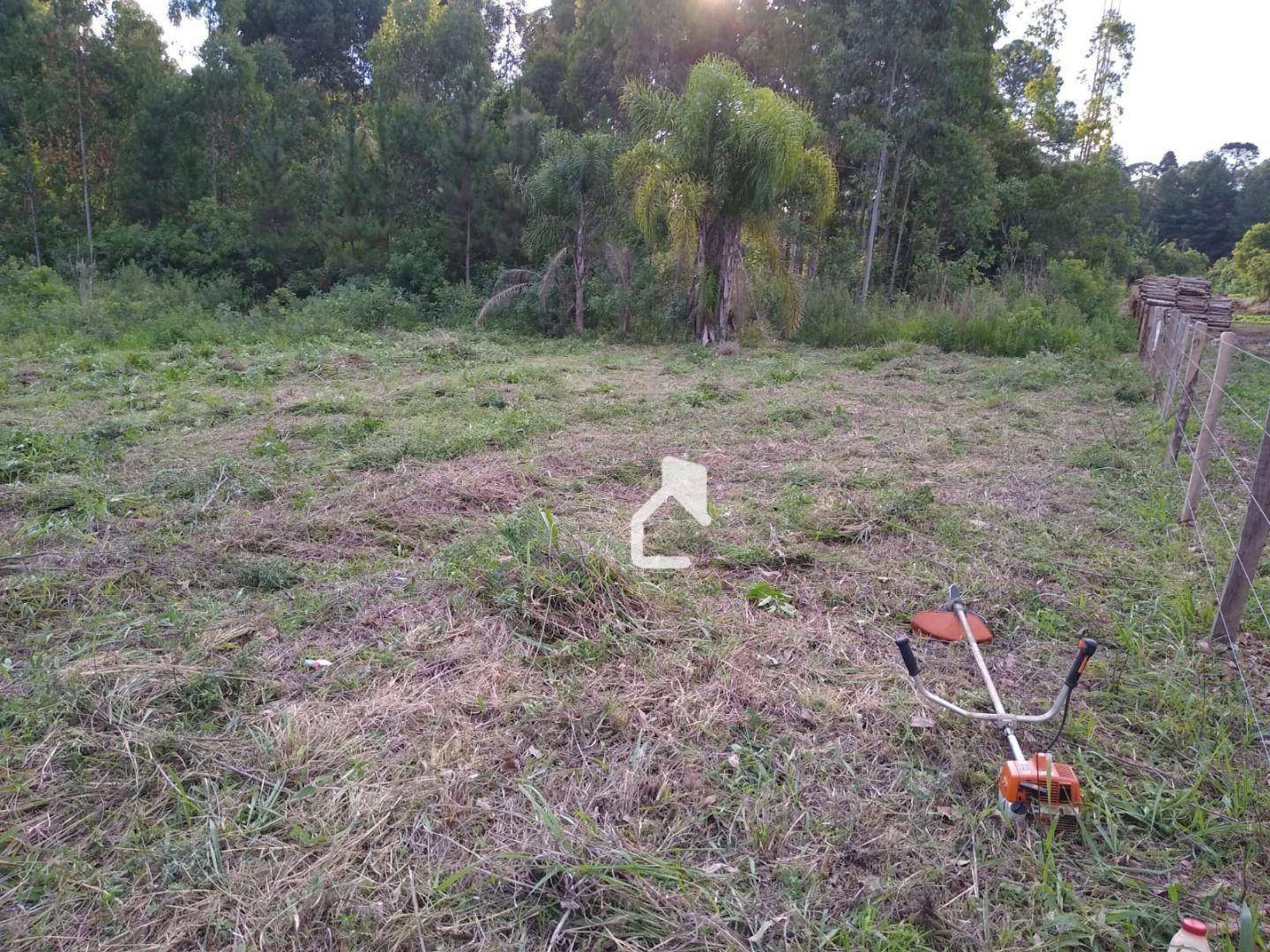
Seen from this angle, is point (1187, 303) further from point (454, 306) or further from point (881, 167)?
point (454, 306)

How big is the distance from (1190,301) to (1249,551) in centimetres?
872

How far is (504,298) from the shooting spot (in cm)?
1252

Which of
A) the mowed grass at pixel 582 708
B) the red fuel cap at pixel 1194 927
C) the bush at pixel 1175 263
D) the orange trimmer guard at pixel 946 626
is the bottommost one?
the mowed grass at pixel 582 708

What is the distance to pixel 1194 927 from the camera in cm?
142

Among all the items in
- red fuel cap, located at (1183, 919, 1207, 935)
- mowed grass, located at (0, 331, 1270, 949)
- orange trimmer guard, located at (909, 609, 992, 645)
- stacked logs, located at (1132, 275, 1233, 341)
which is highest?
stacked logs, located at (1132, 275, 1233, 341)

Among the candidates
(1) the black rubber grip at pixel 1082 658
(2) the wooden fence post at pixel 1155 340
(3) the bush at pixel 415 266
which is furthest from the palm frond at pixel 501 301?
(1) the black rubber grip at pixel 1082 658

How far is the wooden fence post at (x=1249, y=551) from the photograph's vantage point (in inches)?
98.3

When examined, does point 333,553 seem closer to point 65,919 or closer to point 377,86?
point 65,919

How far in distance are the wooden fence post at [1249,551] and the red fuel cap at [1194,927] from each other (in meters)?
1.45

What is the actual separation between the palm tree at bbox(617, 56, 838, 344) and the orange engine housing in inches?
364

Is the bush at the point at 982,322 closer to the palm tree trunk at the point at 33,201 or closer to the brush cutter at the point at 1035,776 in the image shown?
the brush cutter at the point at 1035,776

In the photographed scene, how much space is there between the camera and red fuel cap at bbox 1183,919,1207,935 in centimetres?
142

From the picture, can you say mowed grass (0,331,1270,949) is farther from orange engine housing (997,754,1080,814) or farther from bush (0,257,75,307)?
bush (0,257,75,307)
